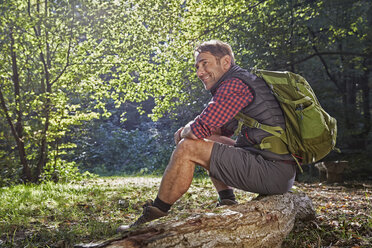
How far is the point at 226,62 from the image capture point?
3.12 meters

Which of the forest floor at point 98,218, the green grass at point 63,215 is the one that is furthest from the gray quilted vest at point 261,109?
the green grass at point 63,215

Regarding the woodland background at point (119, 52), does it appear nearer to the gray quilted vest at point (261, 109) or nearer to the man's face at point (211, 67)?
the man's face at point (211, 67)

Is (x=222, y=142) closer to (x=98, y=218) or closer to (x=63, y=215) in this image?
(x=98, y=218)

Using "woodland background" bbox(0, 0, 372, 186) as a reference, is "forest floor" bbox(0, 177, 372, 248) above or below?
below

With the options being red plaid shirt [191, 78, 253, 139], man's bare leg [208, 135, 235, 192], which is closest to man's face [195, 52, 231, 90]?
red plaid shirt [191, 78, 253, 139]

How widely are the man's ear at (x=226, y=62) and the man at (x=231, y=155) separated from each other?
0.23m

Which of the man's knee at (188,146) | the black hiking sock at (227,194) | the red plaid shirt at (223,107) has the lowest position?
the black hiking sock at (227,194)

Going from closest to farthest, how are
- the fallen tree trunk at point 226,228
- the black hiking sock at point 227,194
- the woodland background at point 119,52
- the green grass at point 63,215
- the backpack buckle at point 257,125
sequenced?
the fallen tree trunk at point 226,228, the backpack buckle at point 257,125, the green grass at point 63,215, the black hiking sock at point 227,194, the woodland background at point 119,52

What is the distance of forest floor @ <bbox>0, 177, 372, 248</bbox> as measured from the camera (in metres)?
2.71

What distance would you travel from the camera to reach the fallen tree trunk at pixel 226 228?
6.28ft

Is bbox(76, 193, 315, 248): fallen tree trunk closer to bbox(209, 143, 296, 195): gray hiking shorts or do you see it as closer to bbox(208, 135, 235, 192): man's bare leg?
bbox(209, 143, 296, 195): gray hiking shorts

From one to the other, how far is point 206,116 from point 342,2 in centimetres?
870

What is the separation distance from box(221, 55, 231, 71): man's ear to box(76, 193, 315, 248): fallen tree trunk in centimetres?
138

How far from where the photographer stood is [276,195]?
2.83 m
